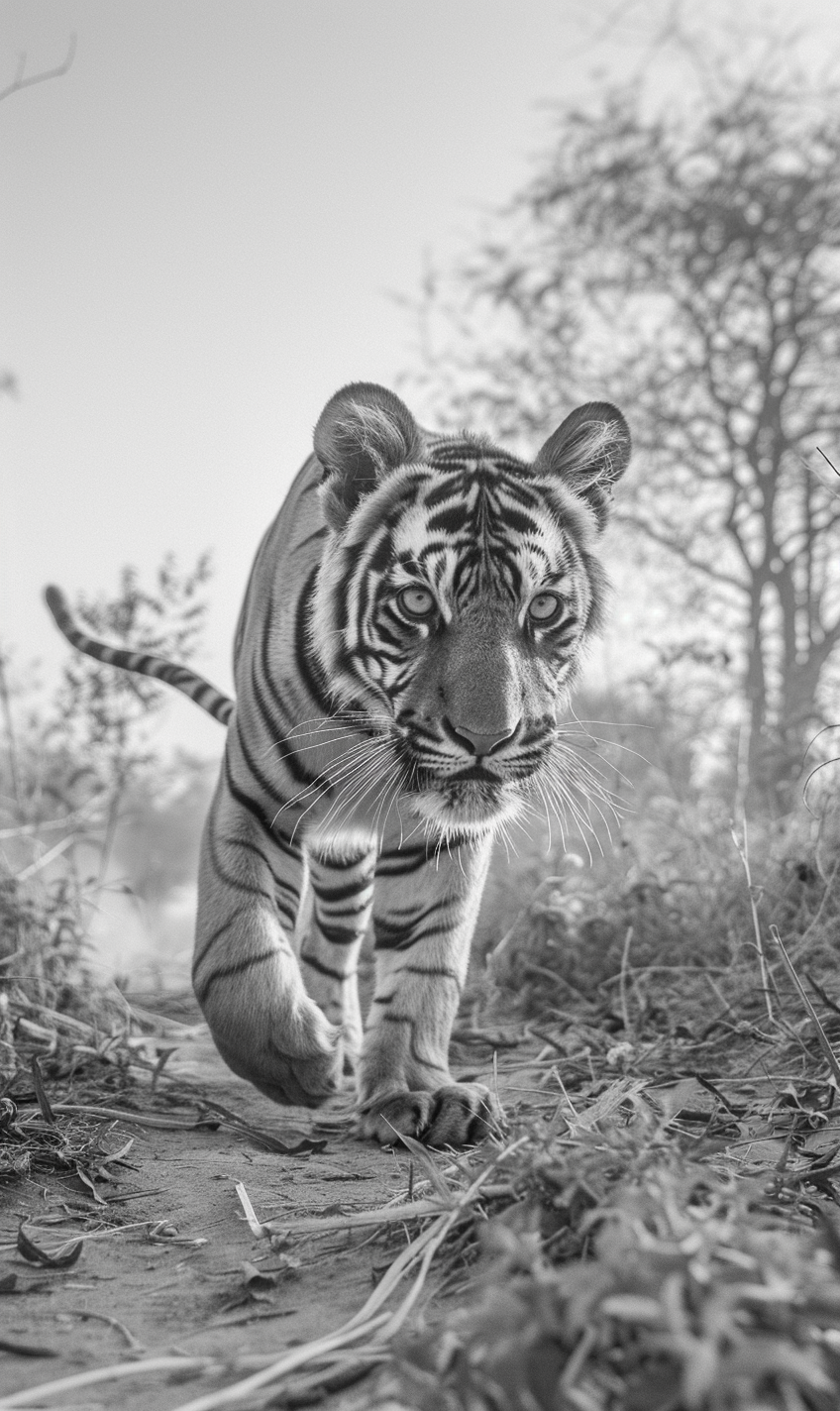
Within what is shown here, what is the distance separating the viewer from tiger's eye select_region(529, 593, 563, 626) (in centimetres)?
261

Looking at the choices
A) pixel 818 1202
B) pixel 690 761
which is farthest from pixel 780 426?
pixel 818 1202

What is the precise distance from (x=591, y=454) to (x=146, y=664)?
208 cm

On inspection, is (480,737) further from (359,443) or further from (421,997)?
(359,443)

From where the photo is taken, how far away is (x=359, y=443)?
2826 mm

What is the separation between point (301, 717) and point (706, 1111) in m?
1.25

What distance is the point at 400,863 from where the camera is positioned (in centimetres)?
296

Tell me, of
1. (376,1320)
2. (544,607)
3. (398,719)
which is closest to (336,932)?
(398,719)

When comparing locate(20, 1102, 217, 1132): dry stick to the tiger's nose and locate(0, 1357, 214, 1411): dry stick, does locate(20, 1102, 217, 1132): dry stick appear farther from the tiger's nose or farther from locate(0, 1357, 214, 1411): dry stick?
locate(0, 1357, 214, 1411): dry stick

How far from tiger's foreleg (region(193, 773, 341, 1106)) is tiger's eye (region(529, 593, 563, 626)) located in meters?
0.79

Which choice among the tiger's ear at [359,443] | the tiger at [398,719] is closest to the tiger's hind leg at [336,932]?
the tiger at [398,719]

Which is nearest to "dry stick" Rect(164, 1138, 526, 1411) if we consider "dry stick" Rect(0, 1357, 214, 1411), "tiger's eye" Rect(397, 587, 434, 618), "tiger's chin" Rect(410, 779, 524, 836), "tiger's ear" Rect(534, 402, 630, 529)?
"dry stick" Rect(0, 1357, 214, 1411)

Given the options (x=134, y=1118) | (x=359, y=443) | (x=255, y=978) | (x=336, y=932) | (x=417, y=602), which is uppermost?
(x=359, y=443)

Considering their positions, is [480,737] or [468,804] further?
[468,804]

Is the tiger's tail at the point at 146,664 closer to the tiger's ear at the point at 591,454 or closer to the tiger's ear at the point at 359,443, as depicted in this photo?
the tiger's ear at the point at 359,443
